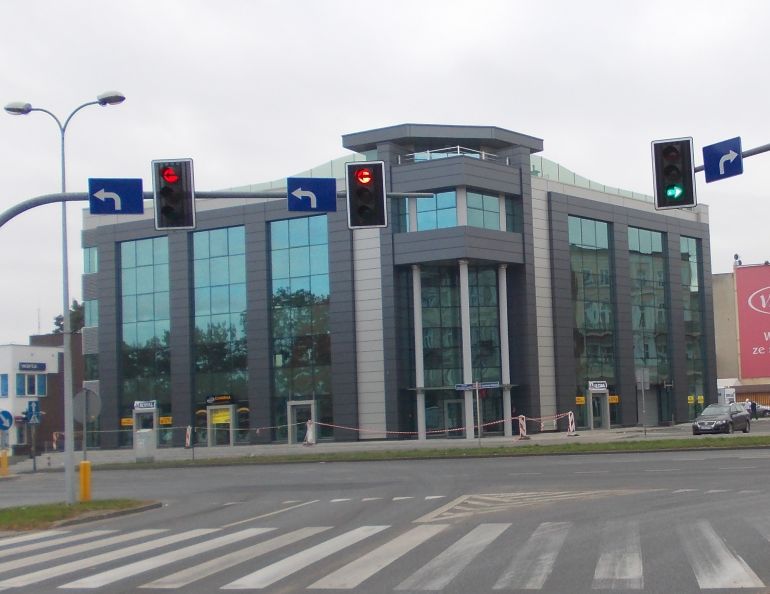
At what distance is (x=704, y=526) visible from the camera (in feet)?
48.1

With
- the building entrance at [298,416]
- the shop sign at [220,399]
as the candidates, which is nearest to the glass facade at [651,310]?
the building entrance at [298,416]

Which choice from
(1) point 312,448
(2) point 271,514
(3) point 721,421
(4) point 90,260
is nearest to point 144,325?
(4) point 90,260

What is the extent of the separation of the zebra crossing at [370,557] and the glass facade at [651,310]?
173 feet

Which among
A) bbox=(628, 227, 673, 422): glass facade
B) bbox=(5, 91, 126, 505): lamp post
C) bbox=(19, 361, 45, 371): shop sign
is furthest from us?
bbox=(19, 361, 45, 371): shop sign

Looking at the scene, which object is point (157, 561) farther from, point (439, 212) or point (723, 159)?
point (439, 212)

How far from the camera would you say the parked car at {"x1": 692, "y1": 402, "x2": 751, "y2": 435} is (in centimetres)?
4550

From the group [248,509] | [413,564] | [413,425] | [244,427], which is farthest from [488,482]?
[244,427]

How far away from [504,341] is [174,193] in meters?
42.1

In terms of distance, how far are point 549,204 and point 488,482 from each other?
3821 centimetres

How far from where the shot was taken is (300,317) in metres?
59.4

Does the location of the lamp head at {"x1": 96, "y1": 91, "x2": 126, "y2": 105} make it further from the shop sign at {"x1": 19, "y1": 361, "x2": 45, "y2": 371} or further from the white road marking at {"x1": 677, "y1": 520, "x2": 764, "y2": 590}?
the shop sign at {"x1": 19, "y1": 361, "x2": 45, "y2": 371}

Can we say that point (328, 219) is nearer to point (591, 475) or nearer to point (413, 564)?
point (591, 475)

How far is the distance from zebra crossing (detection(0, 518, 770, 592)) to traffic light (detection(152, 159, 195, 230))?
16.2 ft

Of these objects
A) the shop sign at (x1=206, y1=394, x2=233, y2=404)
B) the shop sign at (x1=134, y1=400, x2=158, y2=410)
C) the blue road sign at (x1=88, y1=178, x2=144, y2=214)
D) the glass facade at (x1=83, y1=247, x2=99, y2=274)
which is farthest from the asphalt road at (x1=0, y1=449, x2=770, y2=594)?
the glass facade at (x1=83, y1=247, x2=99, y2=274)
